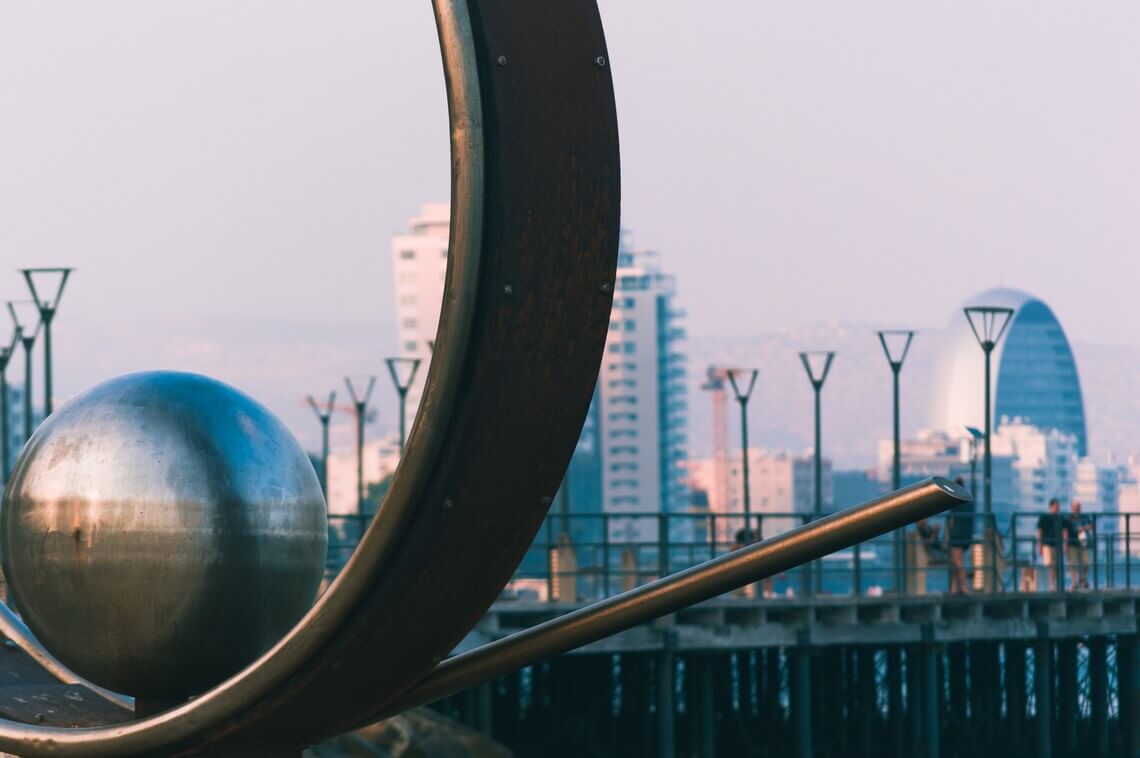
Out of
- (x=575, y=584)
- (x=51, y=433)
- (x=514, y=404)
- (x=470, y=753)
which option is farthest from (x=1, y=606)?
(x=575, y=584)

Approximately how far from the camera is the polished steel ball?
19.5 feet

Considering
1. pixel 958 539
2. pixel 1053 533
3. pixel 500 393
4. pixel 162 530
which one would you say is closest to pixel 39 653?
pixel 162 530

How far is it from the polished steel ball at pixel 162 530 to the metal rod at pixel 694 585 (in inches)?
19.7

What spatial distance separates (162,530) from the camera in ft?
19.4

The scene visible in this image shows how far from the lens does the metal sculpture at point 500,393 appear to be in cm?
534

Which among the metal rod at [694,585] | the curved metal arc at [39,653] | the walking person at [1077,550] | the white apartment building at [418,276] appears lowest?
the walking person at [1077,550]

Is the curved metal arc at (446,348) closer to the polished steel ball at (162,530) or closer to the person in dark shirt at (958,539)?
the polished steel ball at (162,530)

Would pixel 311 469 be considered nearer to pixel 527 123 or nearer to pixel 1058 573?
pixel 527 123

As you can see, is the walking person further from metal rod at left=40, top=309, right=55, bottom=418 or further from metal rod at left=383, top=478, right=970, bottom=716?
metal rod at left=383, top=478, right=970, bottom=716

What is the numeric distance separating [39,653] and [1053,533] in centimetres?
2685

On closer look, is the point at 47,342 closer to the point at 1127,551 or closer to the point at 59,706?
the point at 1127,551

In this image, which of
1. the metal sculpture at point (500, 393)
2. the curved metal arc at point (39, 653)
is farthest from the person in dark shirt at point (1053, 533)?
the metal sculpture at point (500, 393)

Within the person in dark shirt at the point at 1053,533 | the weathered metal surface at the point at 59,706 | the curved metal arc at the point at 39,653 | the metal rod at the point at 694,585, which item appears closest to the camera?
the metal rod at the point at 694,585

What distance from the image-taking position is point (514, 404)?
5441mm
